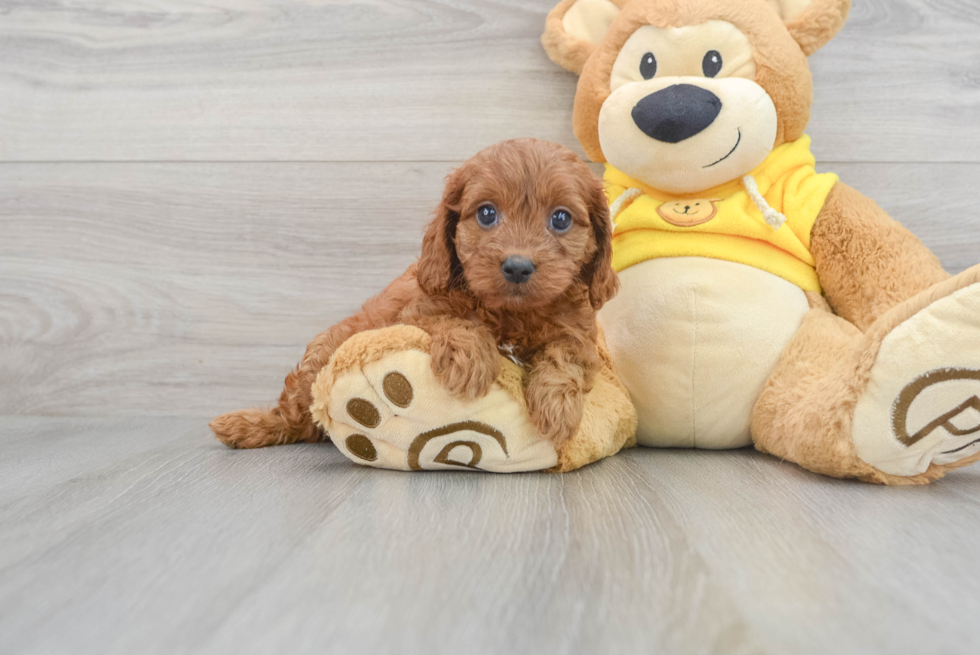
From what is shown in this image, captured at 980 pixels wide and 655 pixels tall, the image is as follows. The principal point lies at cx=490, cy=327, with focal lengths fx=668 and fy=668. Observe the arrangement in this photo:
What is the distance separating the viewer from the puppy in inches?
37.6

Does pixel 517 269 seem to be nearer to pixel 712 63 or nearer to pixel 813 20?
pixel 712 63

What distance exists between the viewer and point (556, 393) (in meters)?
0.99

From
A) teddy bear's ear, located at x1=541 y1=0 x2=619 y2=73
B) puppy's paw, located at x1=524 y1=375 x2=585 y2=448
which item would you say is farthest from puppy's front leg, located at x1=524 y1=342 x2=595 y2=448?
teddy bear's ear, located at x1=541 y1=0 x2=619 y2=73

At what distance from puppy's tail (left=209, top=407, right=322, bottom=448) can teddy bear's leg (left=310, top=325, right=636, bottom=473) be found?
299 mm

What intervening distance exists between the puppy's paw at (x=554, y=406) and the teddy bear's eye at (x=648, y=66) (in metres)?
0.61

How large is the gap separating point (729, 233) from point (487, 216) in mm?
512

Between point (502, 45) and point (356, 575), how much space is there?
1276 mm

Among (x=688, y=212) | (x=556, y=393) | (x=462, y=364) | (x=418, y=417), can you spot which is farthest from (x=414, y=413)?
(x=688, y=212)

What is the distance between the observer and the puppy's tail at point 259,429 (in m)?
1.31

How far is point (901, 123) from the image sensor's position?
152 cm

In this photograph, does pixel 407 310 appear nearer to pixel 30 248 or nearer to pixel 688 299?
pixel 688 299

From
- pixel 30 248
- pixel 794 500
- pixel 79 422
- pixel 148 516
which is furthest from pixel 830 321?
pixel 30 248

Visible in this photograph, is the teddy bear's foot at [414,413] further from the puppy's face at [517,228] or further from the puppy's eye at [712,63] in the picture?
the puppy's eye at [712,63]

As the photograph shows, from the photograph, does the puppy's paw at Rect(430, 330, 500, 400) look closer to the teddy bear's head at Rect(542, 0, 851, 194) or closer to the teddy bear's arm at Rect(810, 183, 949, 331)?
the teddy bear's head at Rect(542, 0, 851, 194)
